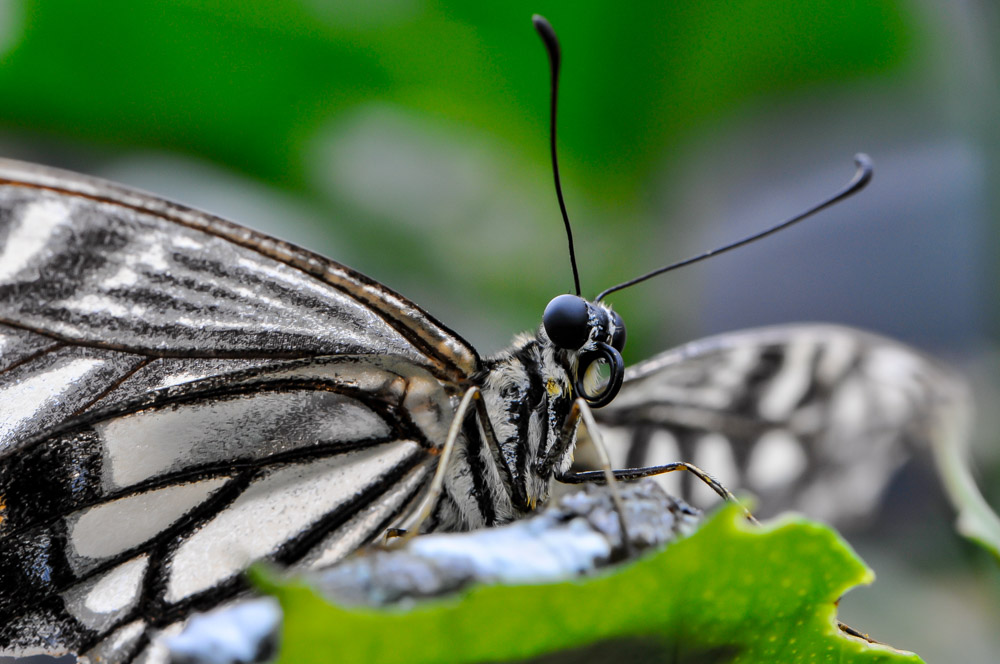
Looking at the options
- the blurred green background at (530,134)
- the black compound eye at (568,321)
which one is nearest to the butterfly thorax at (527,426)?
the black compound eye at (568,321)

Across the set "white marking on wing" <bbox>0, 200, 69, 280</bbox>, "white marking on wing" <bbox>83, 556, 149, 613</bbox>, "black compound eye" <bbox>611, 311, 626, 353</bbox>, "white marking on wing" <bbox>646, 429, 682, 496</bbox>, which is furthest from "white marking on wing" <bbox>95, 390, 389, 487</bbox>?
"white marking on wing" <bbox>646, 429, 682, 496</bbox>

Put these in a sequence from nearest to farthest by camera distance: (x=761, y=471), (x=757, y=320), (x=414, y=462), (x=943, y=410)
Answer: (x=414, y=462) → (x=943, y=410) → (x=761, y=471) → (x=757, y=320)

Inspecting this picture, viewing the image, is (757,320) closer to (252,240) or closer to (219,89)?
(219,89)

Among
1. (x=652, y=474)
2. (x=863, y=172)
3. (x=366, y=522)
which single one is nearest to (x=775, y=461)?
(x=863, y=172)

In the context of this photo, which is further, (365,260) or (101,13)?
(365,260)

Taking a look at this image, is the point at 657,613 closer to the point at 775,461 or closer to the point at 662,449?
the point at 662,449

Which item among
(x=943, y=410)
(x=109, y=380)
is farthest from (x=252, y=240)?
(x=943, y=410)
